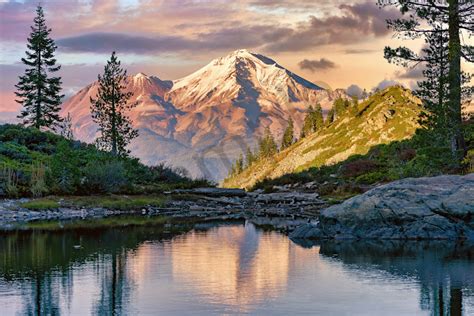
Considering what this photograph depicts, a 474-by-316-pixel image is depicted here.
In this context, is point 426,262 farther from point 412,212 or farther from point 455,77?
point 455,77

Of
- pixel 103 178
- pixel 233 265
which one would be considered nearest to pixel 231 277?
pixel 233 265

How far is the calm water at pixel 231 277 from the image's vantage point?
19.1 metres

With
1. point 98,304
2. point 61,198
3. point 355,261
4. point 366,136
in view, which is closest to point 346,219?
point 355,261

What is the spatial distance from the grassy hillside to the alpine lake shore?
6.57 ft

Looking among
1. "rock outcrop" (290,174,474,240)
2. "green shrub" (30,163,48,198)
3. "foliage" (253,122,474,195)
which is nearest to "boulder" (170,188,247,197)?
"foliage" (253,122,474,195)

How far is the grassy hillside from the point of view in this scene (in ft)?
187

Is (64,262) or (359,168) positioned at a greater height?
(359,168)

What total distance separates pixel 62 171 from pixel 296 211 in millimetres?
20943

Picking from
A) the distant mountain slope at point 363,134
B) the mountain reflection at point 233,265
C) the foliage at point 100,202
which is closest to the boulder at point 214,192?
the foliage at point 100,202

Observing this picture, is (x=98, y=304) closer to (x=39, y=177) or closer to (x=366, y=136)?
(x=39, y=177)

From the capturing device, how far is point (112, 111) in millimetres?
81062

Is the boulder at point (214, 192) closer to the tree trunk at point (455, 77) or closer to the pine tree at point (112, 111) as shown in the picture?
the pine tree at point (112, 111)

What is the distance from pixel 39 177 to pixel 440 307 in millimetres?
44198

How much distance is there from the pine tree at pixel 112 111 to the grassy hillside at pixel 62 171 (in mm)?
1947
